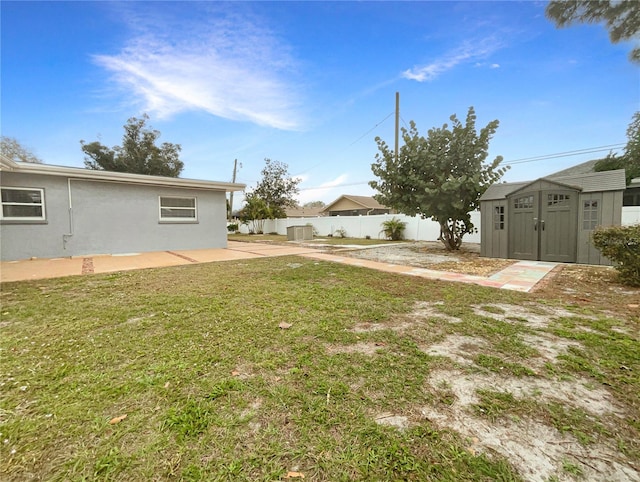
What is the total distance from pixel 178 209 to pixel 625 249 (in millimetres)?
12086

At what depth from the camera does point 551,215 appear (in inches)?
292

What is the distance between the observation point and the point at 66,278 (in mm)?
5512

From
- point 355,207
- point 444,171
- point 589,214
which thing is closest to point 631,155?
point 589,214

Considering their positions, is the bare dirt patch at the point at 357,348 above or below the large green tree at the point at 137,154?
below

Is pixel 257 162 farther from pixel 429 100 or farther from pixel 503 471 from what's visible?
pixel 503 471

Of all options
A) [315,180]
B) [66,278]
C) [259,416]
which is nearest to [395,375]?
[259,416]

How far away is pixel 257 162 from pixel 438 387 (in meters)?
28.8

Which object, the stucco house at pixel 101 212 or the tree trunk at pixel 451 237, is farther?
the tree trunk at pixel 451 237

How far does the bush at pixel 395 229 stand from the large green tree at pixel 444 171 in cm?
568

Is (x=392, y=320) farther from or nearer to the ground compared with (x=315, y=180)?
nearer to the ground

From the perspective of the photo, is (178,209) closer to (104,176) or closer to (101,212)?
(101,212)

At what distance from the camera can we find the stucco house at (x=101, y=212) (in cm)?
788

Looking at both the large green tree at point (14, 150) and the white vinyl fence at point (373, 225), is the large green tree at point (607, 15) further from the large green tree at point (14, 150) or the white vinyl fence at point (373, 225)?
the large green tree at point (14, 150)

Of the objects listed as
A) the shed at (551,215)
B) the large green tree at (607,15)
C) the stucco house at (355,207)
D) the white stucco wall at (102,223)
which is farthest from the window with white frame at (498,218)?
the stucco house at (355,207)
